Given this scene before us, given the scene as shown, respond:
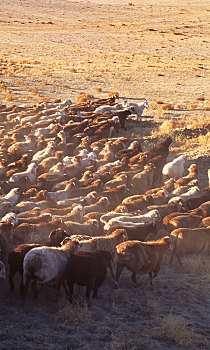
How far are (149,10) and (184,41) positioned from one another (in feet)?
210

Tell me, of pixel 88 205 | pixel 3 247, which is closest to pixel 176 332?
pixel 3 247

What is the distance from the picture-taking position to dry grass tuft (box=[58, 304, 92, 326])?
25.6 ft

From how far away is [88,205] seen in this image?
14.1 m

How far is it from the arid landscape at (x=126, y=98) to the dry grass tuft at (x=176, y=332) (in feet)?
0.06

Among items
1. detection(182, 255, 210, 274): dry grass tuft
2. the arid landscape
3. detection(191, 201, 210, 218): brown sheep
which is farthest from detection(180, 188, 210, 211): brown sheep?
detection(182, 255, 210, 274): dry grass tuft

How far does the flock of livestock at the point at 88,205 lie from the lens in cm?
898

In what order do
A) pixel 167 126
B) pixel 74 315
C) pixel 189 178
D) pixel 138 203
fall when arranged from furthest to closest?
pixel 167 126 < pixel 189 178 < pixel 138 203 < pixel 74 315

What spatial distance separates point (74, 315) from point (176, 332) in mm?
1970

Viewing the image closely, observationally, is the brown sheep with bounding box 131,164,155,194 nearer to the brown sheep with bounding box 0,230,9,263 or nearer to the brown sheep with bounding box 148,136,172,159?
the brown sheep with bounding box 148,136,172,159

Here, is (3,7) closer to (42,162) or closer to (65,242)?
(42,162)

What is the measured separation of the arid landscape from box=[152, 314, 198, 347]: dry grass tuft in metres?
0.02

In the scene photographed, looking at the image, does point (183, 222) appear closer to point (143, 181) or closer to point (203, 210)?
point (203, 210)

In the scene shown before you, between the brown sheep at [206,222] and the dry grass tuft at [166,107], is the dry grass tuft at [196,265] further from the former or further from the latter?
the dry grass tuft at [166,107]

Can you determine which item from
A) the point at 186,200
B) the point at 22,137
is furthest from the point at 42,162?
the point at 186,200
